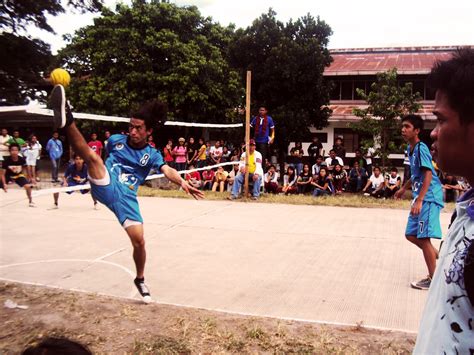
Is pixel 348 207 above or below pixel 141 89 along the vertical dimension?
below

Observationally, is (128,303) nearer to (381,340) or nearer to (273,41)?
(381,340)

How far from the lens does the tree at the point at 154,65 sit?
62.7 feet

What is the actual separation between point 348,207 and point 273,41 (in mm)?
7596

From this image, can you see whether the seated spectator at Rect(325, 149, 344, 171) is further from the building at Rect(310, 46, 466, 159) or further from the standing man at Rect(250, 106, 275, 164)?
the building at Rect(310, 46, 466, 159)

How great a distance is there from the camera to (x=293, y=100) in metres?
15.2

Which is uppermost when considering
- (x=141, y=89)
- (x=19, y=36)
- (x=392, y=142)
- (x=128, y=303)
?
(x=141, y=89)

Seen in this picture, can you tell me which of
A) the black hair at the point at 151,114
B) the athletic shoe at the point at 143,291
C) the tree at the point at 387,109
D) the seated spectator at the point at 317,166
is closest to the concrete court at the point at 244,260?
Answer: the athletic shoe at the point at 143,291

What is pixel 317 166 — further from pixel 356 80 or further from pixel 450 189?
pixel 356 80

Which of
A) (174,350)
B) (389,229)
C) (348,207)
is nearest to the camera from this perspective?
(174,350)

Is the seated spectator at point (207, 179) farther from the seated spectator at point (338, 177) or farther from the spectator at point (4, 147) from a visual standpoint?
the spectator at point (4, 147)

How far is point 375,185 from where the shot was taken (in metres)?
12.7

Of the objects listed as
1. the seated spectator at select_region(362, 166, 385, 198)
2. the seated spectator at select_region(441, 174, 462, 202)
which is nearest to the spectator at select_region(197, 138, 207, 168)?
the seated spectator at select_region(362, 166, 385, 198)

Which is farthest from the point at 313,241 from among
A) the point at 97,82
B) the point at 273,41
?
the point at 97,82

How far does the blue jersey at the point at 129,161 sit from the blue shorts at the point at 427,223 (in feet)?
8.52
